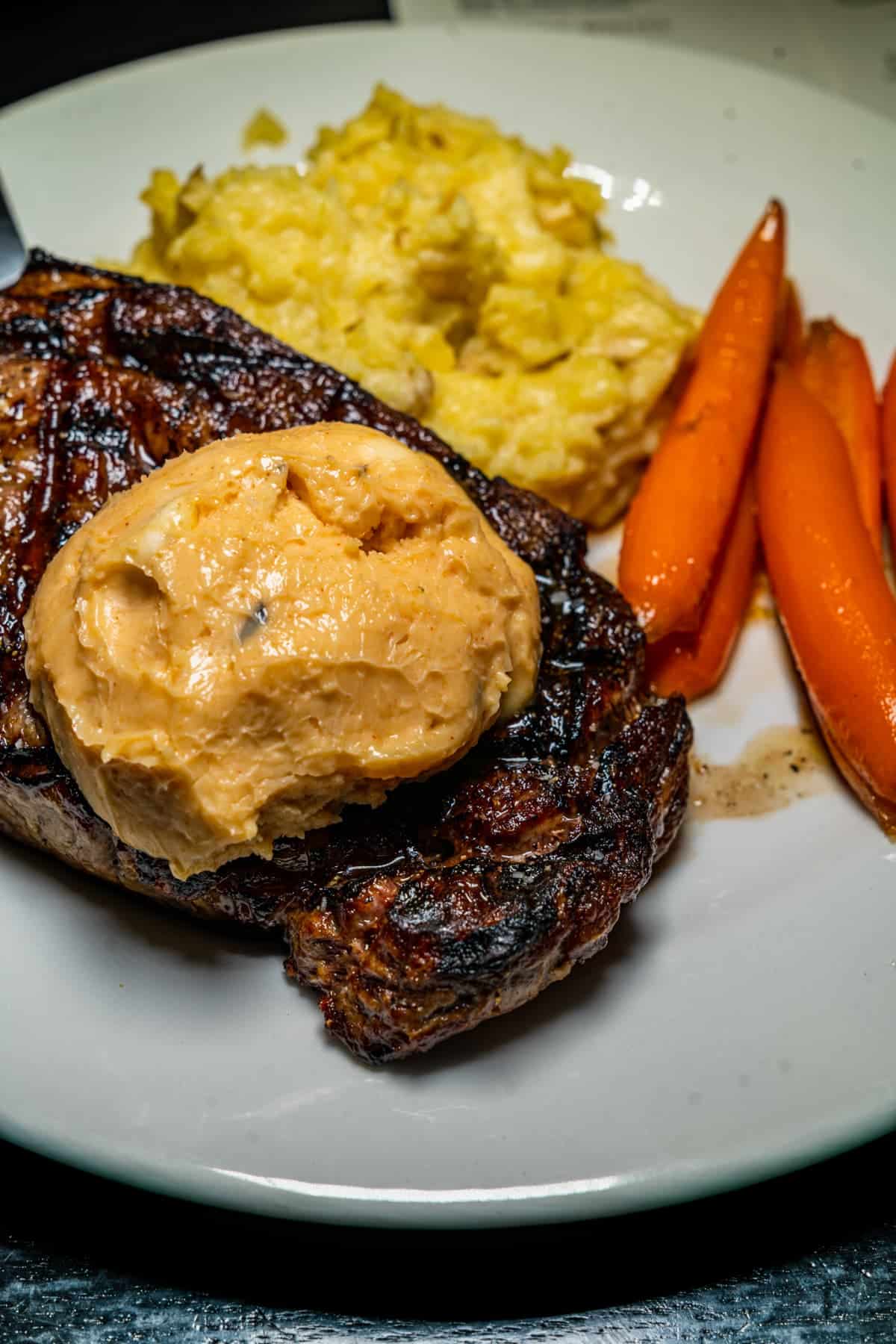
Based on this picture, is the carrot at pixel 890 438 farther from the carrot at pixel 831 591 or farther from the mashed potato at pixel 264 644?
the mashed potato at pixel 264 644

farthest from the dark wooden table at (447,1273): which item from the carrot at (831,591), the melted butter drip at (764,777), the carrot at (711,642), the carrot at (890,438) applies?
the carrot at (890,438)

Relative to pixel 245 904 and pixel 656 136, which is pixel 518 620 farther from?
pixel 656 136

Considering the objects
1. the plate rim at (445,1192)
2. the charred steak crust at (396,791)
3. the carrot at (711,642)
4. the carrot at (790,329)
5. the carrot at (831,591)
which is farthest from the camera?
the carrot at (790,329)

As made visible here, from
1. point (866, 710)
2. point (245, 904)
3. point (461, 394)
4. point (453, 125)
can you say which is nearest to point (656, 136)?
point (453, 125)

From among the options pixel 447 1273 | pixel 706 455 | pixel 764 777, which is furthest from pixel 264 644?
pixel 706 455

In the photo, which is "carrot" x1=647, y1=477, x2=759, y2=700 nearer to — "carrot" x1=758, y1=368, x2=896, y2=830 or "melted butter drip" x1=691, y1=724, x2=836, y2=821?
"carrot" x1=758, y1=368, x2=896, y2=830

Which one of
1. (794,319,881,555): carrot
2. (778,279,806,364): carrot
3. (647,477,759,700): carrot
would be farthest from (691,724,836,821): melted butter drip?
(778,279,806,364): carrot

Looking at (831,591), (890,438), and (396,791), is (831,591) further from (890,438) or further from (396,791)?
(396,791)
